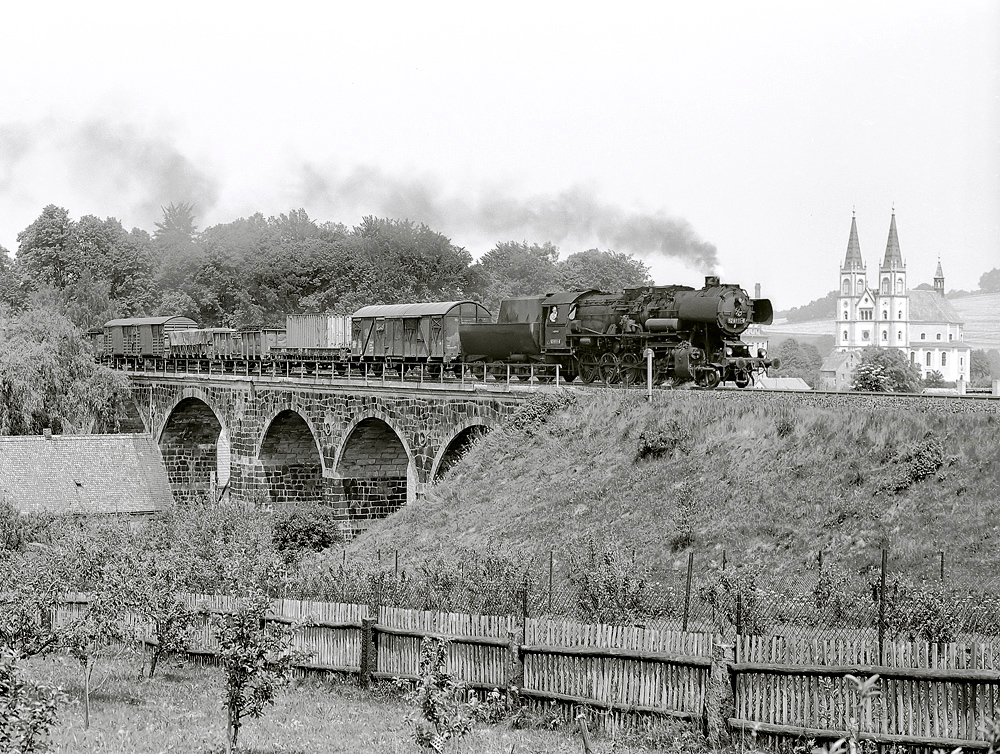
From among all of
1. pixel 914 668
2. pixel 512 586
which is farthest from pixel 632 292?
pixel 914 668

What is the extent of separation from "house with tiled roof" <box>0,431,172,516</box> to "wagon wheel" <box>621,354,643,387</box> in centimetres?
1996

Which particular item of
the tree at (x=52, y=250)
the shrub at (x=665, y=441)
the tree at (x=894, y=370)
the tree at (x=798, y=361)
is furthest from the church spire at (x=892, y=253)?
the shrub at (x=665, y=441)

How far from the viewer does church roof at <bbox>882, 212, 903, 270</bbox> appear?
180 m

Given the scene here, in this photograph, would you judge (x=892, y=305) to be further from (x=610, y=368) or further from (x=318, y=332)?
(x=610, y=368)

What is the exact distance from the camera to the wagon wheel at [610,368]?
1305 inches

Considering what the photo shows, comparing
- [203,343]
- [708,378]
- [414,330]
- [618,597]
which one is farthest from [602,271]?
[618,597]

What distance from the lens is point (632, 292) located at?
3366 cm

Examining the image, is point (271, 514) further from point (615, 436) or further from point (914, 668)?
point (914, 668)

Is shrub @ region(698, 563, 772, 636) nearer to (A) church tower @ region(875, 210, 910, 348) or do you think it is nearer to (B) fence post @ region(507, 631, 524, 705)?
(B) fence post @ region(507, 631, 524, 705)

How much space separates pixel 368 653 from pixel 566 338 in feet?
59.3

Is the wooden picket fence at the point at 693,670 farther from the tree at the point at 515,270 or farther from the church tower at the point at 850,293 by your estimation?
the church tower at the point at 850,293

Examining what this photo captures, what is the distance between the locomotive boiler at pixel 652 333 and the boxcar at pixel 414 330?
5898 millimetres

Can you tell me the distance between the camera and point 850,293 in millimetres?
188625

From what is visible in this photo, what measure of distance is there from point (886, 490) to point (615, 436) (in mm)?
7917
